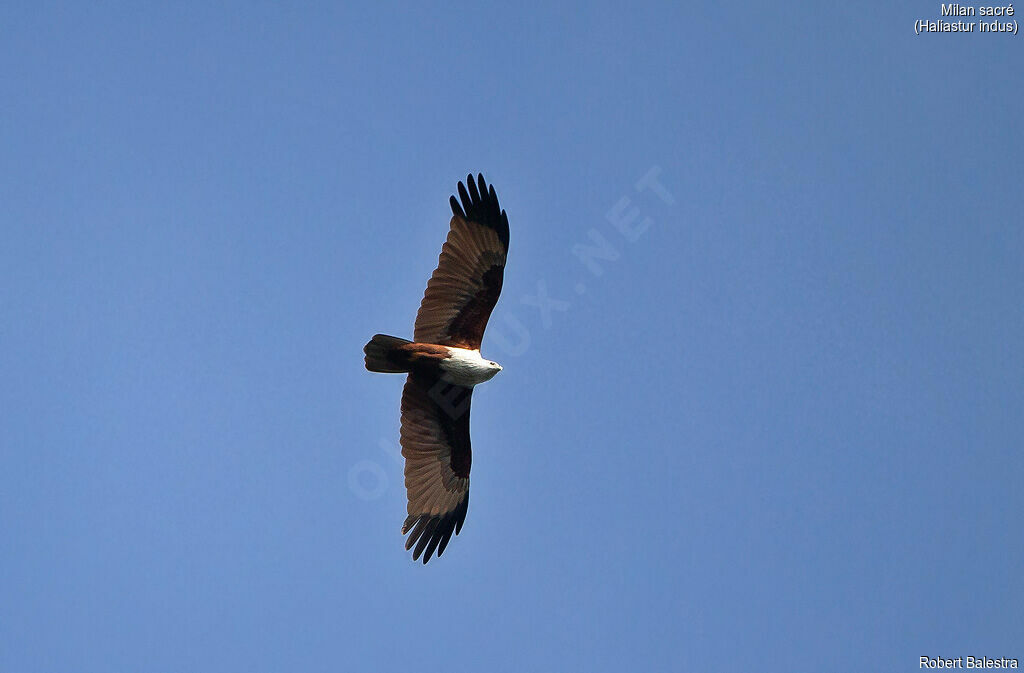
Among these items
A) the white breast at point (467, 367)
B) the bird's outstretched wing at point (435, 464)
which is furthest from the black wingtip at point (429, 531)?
Answer: the white breast at point (467, 367)

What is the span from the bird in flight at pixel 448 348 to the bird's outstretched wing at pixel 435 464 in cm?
1

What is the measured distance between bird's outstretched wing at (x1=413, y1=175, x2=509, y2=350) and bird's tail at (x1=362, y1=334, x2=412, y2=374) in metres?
0.59

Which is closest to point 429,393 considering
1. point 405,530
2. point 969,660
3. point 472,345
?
point 472,345

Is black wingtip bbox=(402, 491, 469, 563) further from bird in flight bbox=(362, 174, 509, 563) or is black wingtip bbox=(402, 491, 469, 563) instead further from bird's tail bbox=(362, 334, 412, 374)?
bird's tail bbox=(362, 334, 412, 374)

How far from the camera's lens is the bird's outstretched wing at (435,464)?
15.9 metres

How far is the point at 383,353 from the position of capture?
1477cm

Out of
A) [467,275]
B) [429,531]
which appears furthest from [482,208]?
[429,531]

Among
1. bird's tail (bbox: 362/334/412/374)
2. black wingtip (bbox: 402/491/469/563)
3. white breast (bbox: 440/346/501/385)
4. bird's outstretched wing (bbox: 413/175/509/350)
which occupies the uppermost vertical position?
bird's outstretched wing (bbox: 413/175/509/350)

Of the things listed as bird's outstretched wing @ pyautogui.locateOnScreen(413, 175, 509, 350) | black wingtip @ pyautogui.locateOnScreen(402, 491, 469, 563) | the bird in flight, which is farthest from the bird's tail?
black wingtip @ pyautogui.locateOnScreen(402, 491, 469, 563)

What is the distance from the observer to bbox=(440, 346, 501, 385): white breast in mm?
15234

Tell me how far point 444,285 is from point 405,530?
343cm

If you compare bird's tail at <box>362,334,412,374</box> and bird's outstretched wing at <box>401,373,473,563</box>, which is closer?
bird's tail at <box>362,334,412,374</box>

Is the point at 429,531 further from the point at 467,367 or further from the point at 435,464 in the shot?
the point at 467,367

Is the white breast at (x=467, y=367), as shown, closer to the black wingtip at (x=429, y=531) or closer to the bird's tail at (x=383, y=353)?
the bird's tail at (x=383, y=353)
